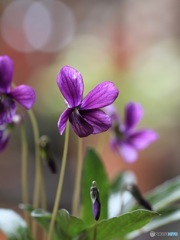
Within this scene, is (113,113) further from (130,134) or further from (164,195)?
(164,195)

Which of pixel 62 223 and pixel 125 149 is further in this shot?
pixel 125 149

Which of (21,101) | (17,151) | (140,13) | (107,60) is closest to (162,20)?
(140,13)

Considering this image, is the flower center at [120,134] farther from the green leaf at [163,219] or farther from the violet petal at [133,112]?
the green leaf at [163,219]

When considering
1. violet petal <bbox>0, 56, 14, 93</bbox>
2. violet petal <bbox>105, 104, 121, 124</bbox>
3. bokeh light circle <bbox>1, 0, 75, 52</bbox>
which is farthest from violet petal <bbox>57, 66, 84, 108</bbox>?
bokeh light circle <bbox>1, 0, 75, 52</bbox>

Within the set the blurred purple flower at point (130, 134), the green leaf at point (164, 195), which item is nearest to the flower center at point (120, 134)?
the blurred purple flower at point (130, 134)

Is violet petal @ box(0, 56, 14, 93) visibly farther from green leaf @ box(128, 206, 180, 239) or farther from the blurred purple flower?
green leaf @ box(128, 206, 180, 239)

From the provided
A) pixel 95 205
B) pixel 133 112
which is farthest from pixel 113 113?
pixel 95 205
